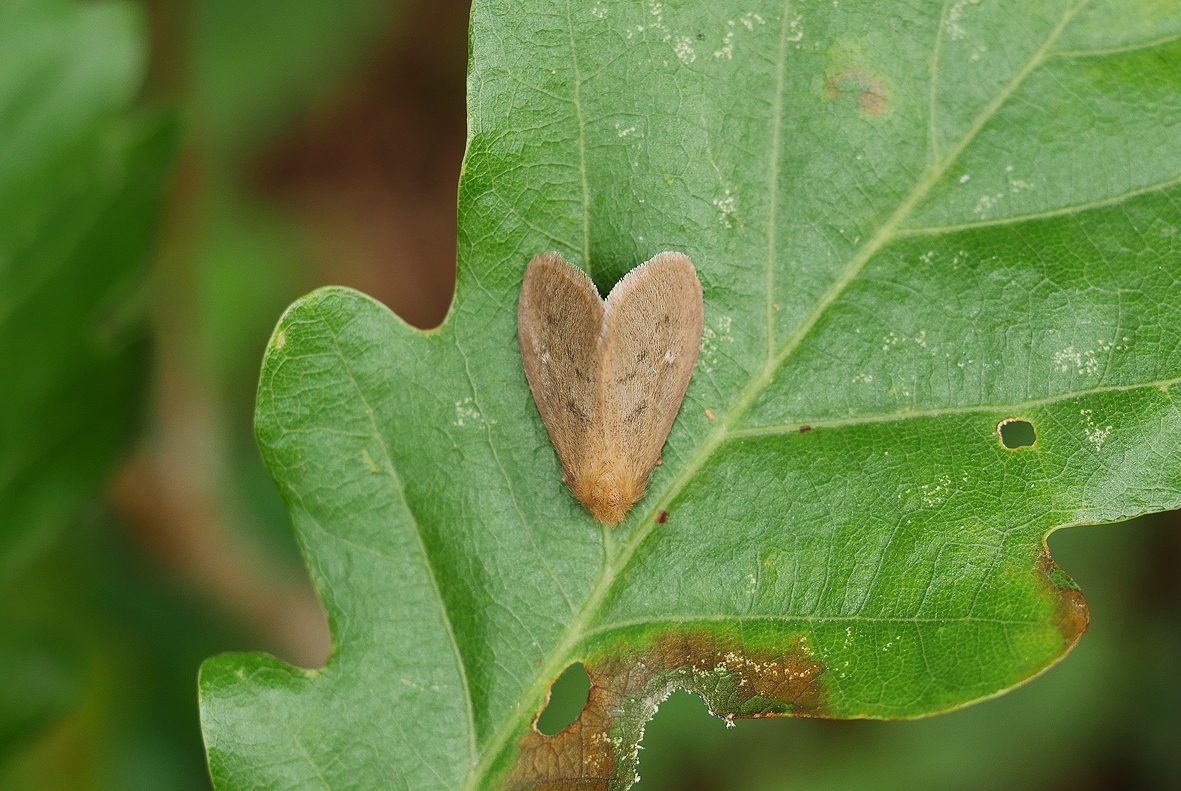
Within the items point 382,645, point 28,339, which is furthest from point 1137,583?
point 28,339

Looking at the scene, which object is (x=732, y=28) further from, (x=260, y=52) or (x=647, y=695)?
(x=260, y=52)

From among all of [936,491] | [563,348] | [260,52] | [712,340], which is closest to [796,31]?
[712,340]

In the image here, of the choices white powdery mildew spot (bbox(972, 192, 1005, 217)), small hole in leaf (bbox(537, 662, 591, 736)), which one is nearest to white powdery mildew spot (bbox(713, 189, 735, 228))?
white powdery mildew spot (bbox(972, 192, 1005, 217))

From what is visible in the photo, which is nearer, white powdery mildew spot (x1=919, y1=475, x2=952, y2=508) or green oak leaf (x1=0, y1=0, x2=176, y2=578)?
white powdery mildew spot (x1=919, y1=475, x2=952, y2=508)

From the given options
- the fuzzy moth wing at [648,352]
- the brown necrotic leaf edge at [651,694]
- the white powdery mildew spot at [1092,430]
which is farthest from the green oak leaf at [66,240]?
the white powdery mildew spot at [1092,430]

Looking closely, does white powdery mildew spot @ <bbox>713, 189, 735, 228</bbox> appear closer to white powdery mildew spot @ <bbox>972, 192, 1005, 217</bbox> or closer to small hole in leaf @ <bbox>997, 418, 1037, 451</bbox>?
white powdery mildew spot @ <bbox>972, 192, 1005, 217</bbox>

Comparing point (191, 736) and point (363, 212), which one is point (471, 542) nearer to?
point (191, 736)
